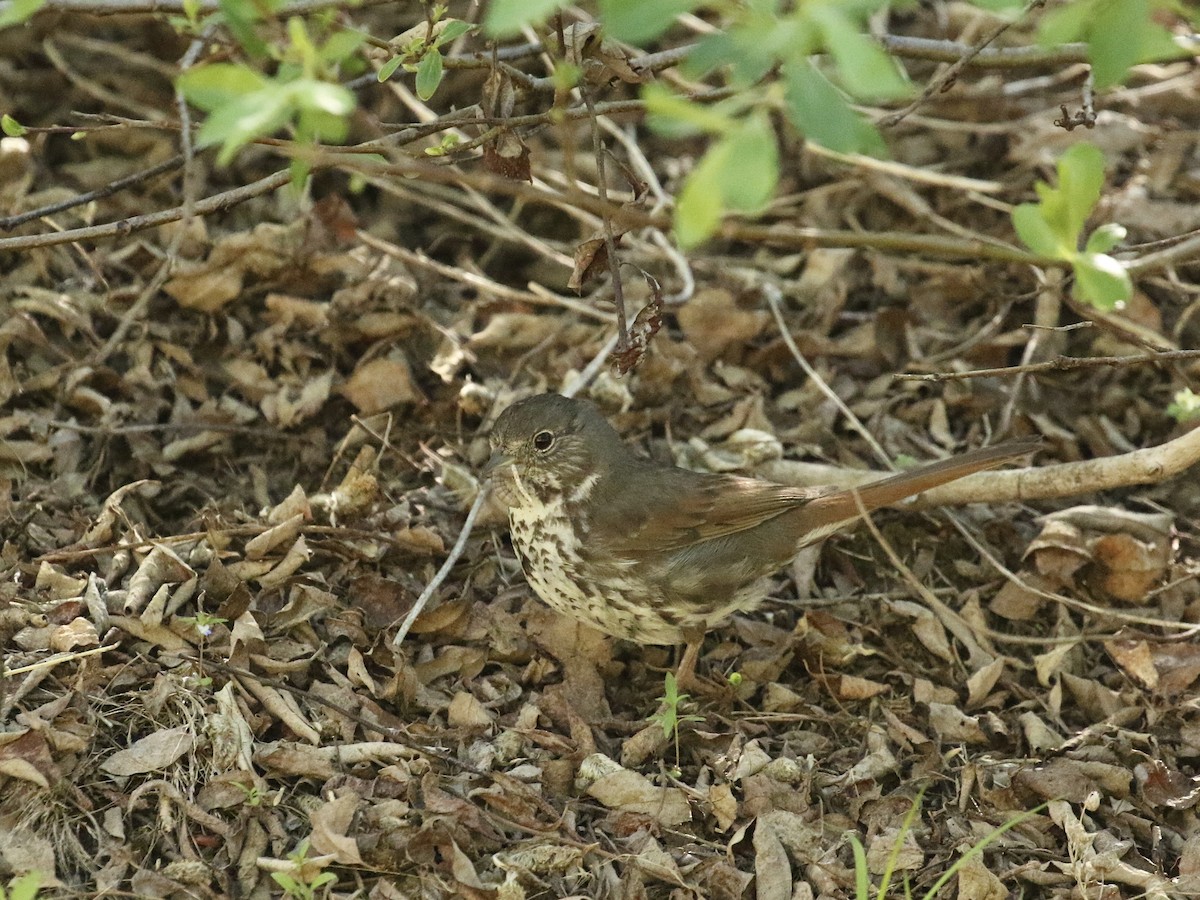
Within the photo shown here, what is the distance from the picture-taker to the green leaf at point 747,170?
2.03 metres

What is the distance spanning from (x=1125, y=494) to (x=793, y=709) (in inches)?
71.8

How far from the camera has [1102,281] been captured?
246cm

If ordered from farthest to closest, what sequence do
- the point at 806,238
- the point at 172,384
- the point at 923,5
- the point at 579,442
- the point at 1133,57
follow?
the point at 923,5
the point at 172,384
the point at 579,442
the point at 806,238
the point at 1133,57

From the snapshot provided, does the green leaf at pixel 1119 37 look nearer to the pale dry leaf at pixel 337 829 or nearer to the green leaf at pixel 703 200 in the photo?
the green leaf at pixel 703 200

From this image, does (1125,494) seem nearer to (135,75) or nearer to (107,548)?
(107,548)

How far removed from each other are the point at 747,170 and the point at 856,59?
0.24 meters

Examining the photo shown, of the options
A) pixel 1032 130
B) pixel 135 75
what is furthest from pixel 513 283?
pixel 1032 130

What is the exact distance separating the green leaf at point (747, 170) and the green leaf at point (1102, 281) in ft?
2.64

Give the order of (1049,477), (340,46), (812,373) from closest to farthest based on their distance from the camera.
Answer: (340,46)
(1049,477)
(812,373)

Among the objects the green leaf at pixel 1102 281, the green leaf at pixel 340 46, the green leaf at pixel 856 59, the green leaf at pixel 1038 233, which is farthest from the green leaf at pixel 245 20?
the green leaf at pixel 1102 281

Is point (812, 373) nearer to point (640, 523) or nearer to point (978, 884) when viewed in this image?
point (640, 523)

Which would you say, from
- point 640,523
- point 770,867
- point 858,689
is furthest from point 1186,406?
point 770,867

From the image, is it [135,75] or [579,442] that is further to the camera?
[135,75]

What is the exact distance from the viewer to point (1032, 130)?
6.39 m
